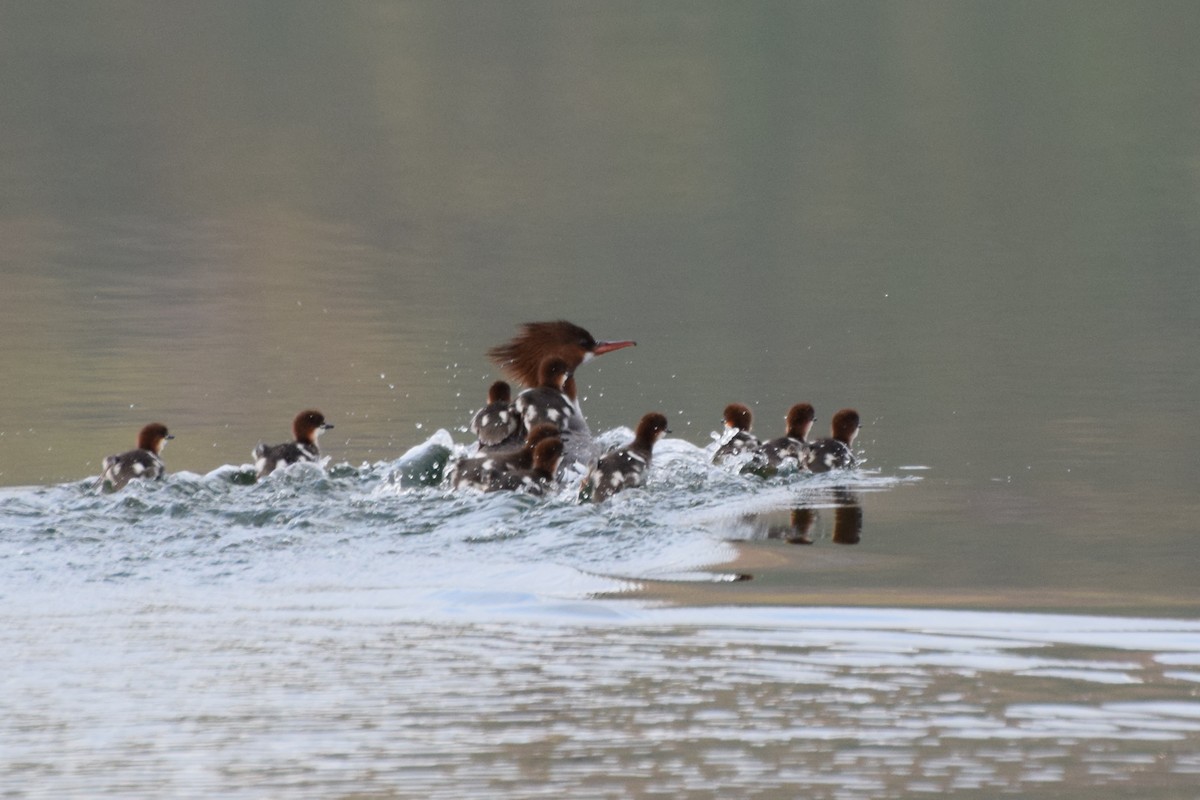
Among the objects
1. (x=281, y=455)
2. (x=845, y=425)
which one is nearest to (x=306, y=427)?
(x=281, y=455)

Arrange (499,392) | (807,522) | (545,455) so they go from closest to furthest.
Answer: (807,522), (545,455), (499,392)

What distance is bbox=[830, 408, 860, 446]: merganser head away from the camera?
31.0 feet

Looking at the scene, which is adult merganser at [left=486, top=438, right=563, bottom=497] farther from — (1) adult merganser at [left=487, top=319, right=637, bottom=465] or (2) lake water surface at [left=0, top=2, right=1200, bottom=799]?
(1) adult merganser at [left=487, top=319, right=637, bottom=465]

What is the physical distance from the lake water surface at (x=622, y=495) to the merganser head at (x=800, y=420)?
15.5 inches

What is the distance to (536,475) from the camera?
7.93m

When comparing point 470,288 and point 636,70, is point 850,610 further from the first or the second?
point 636,70

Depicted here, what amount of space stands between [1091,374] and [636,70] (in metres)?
35.9

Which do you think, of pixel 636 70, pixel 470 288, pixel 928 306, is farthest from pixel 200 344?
pixel 636 70

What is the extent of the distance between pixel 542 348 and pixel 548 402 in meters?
0.67

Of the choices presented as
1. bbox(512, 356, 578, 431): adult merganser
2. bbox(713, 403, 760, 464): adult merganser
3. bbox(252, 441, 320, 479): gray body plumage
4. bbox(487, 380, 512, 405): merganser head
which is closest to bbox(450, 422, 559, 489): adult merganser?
bbox(512, 356, 578, 431): adult merganser

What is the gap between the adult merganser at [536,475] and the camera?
7.77m

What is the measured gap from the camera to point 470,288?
16.5 m

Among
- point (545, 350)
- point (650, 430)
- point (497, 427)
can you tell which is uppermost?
point (545, 350)

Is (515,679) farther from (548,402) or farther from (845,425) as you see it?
(845,425)
